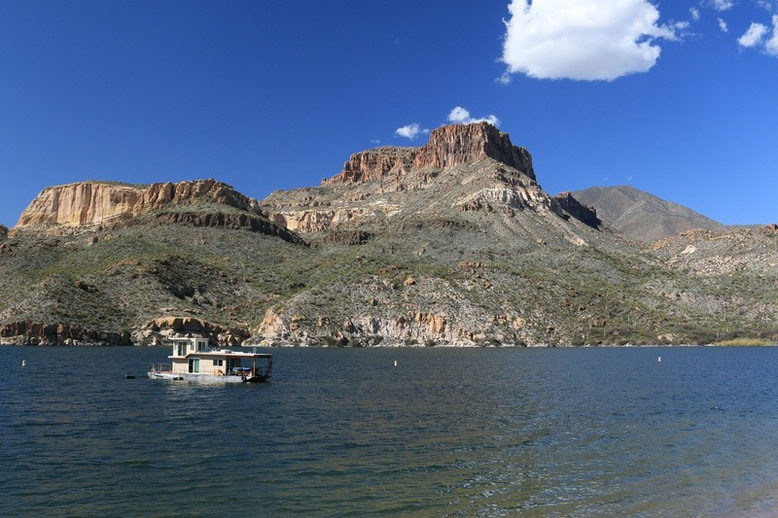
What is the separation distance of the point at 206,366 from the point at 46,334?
196ft

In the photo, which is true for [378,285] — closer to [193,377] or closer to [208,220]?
[208,220]

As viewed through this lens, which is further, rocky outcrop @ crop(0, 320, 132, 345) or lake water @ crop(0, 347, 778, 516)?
rocky outcrop @ crop(0, 320, 132, 345)

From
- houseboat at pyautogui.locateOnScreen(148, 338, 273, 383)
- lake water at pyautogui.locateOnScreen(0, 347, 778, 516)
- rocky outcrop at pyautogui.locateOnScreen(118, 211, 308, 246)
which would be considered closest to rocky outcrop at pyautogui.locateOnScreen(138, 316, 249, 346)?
houseboat at pyautogui.locateOnScreen(148, 338, 273, 383)

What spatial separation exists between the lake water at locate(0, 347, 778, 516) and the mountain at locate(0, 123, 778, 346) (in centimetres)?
6257

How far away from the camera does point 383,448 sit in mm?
28625

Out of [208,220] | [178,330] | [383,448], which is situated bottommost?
[383,448]

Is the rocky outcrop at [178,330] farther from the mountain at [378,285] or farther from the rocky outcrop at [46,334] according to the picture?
the rocky outcrop at [46,334]

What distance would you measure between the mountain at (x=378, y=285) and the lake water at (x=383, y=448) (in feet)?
205

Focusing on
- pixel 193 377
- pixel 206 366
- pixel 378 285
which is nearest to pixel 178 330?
pixel 378 285

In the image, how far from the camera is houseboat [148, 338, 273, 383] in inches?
2328

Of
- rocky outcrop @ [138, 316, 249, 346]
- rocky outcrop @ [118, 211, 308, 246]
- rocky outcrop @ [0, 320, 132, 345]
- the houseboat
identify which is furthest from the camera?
rocky outcrop @ [118, 211, 308, 246]

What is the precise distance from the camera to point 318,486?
22.3 metres

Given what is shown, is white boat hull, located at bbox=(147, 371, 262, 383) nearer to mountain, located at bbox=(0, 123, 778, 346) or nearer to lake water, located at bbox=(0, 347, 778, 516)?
lake water, located at bbox=(0, 347, 778, 516)

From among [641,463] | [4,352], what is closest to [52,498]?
[641,463]
